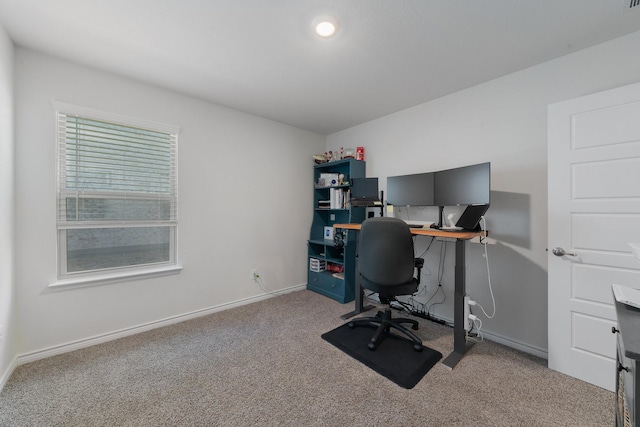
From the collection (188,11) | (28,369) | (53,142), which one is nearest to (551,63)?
(188,11)

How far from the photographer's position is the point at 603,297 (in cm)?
161

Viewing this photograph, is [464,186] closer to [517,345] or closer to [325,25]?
[517,345]

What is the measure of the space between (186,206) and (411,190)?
2432mm

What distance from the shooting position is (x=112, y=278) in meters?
2.15

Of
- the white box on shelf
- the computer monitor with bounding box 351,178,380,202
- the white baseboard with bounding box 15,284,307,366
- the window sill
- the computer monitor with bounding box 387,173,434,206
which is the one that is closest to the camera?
the white baseboard with bounding box 15,284,307,366

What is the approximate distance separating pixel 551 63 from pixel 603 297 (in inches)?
71.2

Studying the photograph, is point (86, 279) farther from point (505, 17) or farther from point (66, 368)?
point (505, 17)

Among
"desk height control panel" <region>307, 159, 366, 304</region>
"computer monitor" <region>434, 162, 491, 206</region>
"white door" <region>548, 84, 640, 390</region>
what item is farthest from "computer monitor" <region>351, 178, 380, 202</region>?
"white door" <region>548, 84, 640, 390</region>

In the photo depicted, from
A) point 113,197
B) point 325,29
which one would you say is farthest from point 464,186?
point 113,197

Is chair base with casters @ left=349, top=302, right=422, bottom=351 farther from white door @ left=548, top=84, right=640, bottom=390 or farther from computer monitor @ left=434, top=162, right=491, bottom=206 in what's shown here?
computer monitor @ left=434, top=162, right=491, bottom=206

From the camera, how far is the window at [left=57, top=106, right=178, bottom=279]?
201 cm

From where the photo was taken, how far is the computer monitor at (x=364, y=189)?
2906 millimetres

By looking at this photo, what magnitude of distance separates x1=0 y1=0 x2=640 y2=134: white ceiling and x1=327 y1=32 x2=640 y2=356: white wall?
0.14 m

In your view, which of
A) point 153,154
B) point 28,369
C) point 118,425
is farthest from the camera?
point 153,154
